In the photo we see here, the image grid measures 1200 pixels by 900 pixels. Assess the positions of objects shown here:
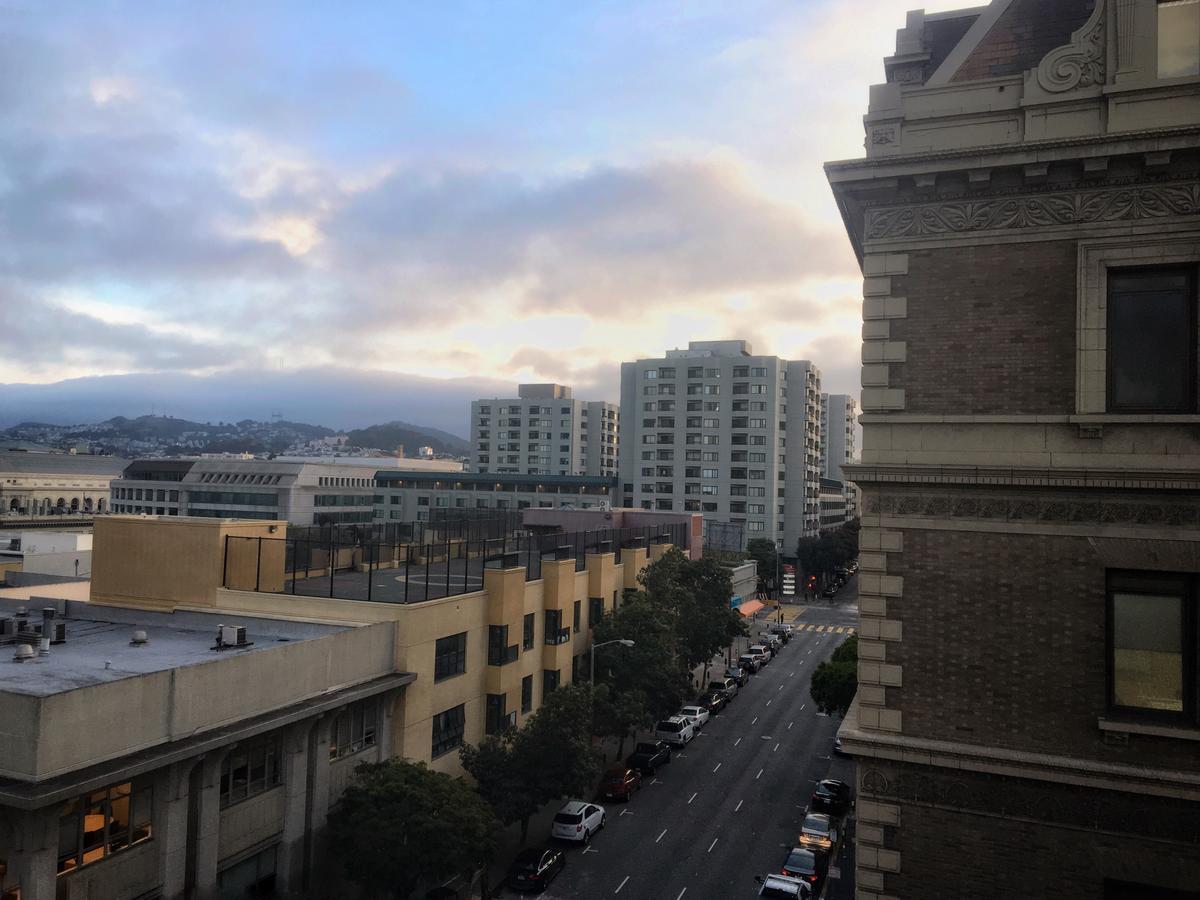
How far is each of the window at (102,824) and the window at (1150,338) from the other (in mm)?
24152

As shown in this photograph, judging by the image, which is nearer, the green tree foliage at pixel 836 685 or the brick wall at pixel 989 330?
the brick wall at pixel 989 330

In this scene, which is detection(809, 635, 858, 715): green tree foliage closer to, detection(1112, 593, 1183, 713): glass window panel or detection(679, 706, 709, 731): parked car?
detection(679, 706, 709, 731): parked car

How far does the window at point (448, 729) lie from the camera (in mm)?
33125

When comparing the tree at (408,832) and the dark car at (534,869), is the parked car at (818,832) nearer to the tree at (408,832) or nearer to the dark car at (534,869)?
the dark car at (534,869)

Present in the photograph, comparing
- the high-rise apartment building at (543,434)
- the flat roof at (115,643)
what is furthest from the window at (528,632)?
the high-rise apartment building at (543,434)

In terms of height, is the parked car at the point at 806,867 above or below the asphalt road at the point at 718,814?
above

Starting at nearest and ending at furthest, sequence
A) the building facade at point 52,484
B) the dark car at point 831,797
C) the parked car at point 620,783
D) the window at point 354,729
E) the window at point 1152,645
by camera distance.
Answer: the window at point 1152,645 < the window at point 354,729 < the dark car at point 831,797 < the parked car at point 620,783 < the building facade at point 52,484

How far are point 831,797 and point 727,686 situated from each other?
2425 cm

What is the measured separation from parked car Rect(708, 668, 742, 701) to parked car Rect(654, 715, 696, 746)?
382 inches

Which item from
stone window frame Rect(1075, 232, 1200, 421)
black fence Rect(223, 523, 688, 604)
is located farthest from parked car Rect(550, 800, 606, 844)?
stone window frame Rect(1075, 232, 1200, 421)

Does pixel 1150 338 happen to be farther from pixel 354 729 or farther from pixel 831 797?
pixel 831 797

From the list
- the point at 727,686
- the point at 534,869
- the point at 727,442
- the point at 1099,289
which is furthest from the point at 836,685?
the point at 727,442

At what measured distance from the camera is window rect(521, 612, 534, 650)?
39.9 meters

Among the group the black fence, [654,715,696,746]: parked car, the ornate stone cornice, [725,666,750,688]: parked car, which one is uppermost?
the ornate stone cornice
